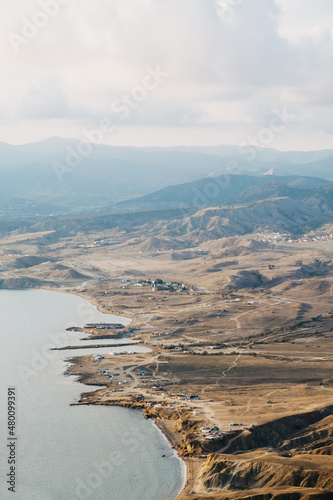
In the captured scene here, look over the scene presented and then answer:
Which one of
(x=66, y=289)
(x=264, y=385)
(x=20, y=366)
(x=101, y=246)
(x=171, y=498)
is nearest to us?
(x=171, y=498)

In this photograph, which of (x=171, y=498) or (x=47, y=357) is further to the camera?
(x=47, y=357)

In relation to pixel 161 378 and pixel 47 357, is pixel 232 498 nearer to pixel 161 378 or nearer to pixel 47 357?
pixel 161 378

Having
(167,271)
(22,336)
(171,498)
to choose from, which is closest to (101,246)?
(167,271)

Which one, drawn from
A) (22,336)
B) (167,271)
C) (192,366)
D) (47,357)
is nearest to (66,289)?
(167,271)

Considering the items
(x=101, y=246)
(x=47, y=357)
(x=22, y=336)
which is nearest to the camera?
(x=47, y=357)

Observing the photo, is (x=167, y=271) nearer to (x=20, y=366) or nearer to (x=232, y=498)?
(x=20, y=366)

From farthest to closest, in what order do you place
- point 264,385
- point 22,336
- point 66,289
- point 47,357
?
1. point 66,289
2. point 22,336
3. point 47,357
4. point 264,385
